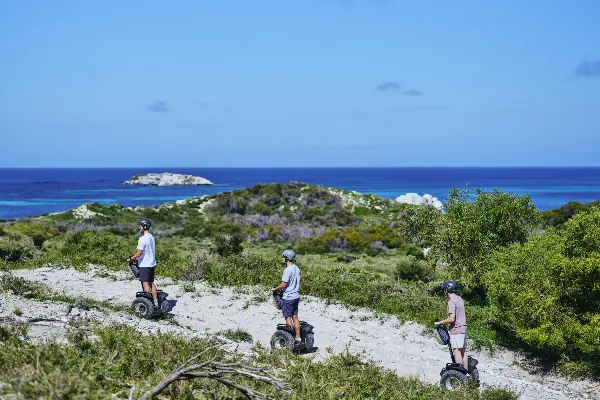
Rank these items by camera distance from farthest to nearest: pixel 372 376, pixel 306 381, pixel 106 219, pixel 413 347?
pixel 106 219 < pixel 413 347 < pixel 372 376 < pixel 306 381

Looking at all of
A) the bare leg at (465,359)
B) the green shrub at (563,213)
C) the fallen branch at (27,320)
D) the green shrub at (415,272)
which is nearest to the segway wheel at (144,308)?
the fallen branch at (27,320)

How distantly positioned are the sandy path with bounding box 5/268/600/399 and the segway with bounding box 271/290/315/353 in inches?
17.0

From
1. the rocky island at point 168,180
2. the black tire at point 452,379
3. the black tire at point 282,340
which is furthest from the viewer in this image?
the rocky island at point 168,180

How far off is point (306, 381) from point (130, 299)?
9769 mm

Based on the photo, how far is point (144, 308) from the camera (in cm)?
1370

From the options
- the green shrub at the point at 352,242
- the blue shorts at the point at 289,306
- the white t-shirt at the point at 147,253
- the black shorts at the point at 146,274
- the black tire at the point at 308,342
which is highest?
the white t-shirt at the point at 147,253

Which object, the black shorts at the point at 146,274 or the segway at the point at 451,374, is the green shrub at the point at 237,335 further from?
the segway at the point at 451,374

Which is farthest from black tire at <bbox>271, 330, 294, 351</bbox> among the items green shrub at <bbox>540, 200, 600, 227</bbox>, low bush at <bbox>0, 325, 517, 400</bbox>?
green shrub at <bbox>540, 200, 600, 227</bbox>

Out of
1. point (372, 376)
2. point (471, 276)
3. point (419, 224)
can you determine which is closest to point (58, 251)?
point (419, 224)

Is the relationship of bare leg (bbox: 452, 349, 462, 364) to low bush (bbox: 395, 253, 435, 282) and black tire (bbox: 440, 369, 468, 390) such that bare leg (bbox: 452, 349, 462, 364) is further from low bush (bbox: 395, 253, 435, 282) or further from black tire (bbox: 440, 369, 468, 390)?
low bush (bbox: 395, 253, 435, 282)

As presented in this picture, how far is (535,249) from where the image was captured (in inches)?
574

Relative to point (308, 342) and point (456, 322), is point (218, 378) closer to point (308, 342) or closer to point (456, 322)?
point (456, 322)

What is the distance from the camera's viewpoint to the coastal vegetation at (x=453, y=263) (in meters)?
12.8

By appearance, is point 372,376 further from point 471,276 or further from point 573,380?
point 471,276
